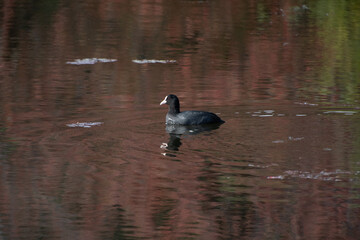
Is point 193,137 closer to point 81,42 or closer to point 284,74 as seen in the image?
point 284,74

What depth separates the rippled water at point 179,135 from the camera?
369 inches

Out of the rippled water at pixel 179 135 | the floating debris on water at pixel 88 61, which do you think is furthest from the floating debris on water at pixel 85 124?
the floating debris on water at pixel 88 61

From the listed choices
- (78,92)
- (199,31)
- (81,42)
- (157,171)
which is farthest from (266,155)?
(199,31)

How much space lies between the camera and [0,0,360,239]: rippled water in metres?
9.38

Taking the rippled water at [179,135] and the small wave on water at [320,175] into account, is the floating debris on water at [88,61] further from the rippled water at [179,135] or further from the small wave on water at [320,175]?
the small wave on water at [320,175]

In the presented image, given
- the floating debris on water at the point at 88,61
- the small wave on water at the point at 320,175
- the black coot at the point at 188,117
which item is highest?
the small wave on water at the point at 320,175

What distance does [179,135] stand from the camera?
14172mm

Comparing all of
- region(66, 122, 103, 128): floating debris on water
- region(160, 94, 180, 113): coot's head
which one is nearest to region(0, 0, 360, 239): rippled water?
region(66, 122, 103, 128): floating debris on water

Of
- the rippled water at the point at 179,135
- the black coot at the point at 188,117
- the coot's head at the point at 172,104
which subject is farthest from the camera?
the coot's head at the point at 172,104

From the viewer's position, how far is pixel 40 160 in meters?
12.2

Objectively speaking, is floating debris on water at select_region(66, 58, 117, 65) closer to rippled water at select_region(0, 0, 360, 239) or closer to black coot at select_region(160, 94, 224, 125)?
rippled water at select_region(0, 0, 360, 239)

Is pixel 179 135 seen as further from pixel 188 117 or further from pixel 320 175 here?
pixel 320 175

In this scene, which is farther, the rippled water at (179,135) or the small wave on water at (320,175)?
the small wave on water at (320,175)

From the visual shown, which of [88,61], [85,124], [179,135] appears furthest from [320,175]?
[88,61]
